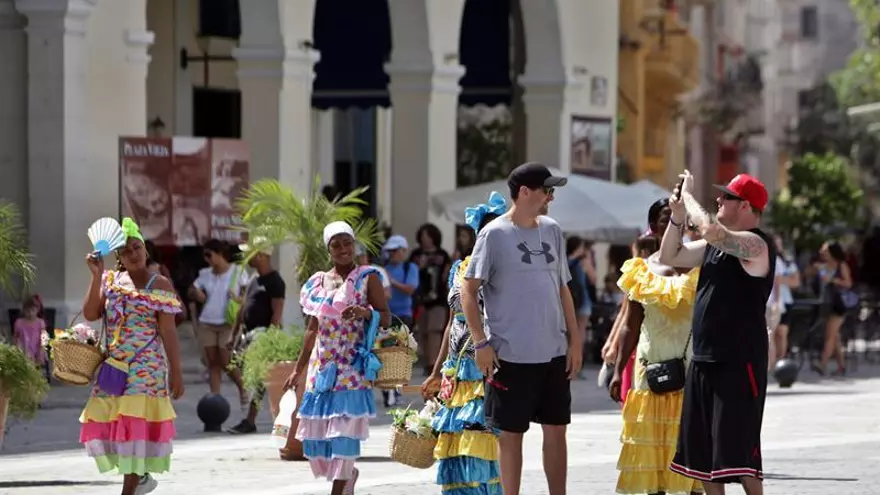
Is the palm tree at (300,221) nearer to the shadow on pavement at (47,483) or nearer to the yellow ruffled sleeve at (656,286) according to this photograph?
the shadow on pavement at (47,483)

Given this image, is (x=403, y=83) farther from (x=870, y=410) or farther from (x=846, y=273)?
(x=870, y=410)

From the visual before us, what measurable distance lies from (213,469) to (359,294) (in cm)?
252

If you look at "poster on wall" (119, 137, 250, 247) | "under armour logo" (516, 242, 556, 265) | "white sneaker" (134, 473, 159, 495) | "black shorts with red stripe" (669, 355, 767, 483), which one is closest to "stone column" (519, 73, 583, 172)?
"poster on wall" (119, 137, 250, 247)

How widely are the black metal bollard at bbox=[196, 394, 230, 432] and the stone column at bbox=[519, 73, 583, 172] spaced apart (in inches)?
546

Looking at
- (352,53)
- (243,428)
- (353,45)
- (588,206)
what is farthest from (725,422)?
(353,45)

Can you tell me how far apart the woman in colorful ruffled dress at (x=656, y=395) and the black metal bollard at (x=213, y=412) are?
6.74 metres

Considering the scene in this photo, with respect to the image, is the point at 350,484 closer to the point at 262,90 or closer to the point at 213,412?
the point at 213,412

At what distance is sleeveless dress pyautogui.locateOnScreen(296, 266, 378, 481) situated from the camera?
13641mm

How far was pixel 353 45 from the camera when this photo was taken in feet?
104

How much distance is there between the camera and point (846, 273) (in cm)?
2864

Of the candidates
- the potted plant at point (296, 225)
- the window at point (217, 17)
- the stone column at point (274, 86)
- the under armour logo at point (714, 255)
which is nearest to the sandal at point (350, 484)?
the potted plant at point (296, 225)

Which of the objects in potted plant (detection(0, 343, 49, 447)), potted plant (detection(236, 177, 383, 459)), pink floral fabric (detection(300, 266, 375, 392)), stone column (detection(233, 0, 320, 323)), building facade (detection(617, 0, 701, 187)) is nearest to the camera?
pink floral fabric (detection(300, 266, 375, 392))

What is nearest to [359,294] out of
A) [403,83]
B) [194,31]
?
[403,83]

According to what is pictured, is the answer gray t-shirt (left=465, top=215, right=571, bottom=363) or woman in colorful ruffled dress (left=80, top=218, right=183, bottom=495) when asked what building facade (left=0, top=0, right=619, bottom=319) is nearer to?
woman in colorful ruffled dress (left=80, top=218, right=183, bottom=495)
